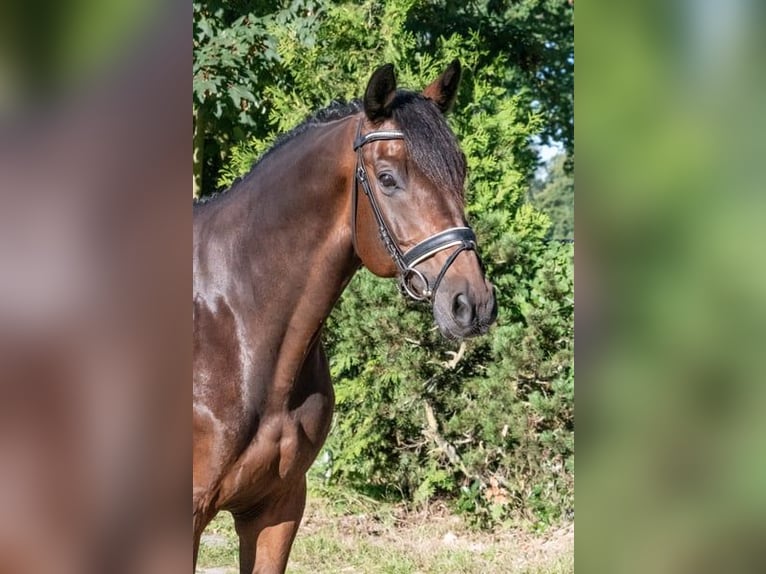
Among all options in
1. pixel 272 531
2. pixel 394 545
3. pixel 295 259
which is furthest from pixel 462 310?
pixel 394 545

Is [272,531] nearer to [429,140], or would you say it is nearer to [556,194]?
[429,140]

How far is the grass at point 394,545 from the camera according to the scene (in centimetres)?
498

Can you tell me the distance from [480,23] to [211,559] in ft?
16.3

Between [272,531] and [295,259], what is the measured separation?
0.99 metres

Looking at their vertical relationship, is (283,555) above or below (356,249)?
below

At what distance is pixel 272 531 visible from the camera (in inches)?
117

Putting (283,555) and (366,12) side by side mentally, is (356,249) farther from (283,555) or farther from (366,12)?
(366,12)

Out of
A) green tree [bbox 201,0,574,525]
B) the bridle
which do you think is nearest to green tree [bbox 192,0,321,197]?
green tree [bbox 201,0,574,525]
